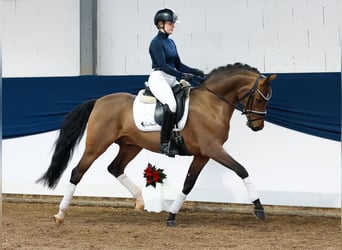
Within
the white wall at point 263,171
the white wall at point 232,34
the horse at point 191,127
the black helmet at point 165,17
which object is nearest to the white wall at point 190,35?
the white wall at point 232,34

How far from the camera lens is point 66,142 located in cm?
491

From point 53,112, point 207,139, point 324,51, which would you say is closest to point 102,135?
point 207,139

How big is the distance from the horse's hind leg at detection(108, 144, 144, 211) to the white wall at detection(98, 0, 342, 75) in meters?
1.35

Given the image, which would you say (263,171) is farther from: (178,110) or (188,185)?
(178,110)

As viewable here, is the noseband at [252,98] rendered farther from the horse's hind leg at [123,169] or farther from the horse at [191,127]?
the horse's hind leg at [123,169]

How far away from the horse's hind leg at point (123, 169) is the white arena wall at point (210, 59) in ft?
2.21

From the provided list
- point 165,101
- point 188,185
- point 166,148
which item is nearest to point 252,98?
point 165,101

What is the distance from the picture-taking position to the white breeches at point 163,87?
14.6ft

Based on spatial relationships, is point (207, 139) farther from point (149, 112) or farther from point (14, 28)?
point (14, 28)

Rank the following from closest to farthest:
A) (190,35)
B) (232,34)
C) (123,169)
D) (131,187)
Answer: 1. (131,187)
2. (123,169)
3. (232,34)
4. (190,35)

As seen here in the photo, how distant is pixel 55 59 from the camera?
21.4 feet

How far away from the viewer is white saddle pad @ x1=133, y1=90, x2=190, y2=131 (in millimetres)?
4566

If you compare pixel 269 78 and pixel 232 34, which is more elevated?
pixel 232 34

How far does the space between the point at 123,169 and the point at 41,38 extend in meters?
2.52
